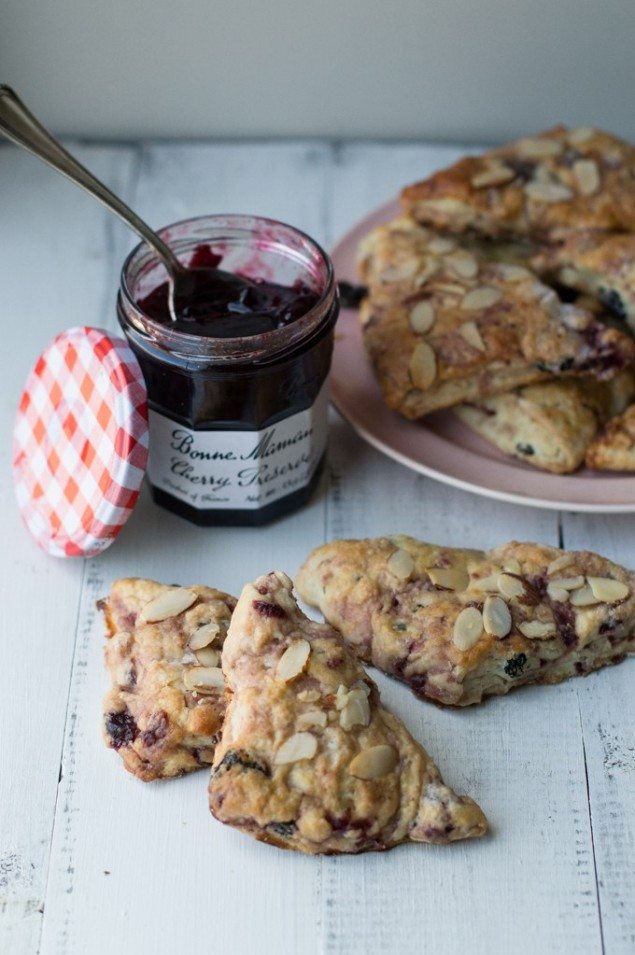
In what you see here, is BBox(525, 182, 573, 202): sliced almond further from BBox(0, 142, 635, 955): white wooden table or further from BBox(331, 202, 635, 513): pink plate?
BBox(0, 142, 635, 955): white wooden table

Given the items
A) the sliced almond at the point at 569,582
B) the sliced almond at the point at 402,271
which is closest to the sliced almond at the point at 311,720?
the sliced almond at the point at 569,582

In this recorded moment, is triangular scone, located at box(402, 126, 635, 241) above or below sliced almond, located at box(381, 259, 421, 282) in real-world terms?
above

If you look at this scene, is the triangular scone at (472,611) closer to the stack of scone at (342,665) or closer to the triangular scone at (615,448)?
the stack of scone at (342,665)

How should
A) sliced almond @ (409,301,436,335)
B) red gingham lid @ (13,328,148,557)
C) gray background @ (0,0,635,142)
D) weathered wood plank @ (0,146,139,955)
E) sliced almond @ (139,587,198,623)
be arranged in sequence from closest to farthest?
weathered wood plank @ (0,146,139,955) < sliced almond @ (139,587,198,623) < red gingham lid @ (13,328,148,557) < sliced almond @ (409,301,436,335) < gray background @ (0,0,635,142)

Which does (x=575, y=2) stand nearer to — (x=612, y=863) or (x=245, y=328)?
(x=245, y=328)

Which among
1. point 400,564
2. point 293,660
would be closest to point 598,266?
point 400,564

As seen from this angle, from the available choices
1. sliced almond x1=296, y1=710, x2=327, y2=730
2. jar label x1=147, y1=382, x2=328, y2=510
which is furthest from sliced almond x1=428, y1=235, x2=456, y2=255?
sliced almond x1=296, y1=710, x2=327, y2=730

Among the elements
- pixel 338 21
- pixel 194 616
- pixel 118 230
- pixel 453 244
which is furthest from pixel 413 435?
pixel 338 21
